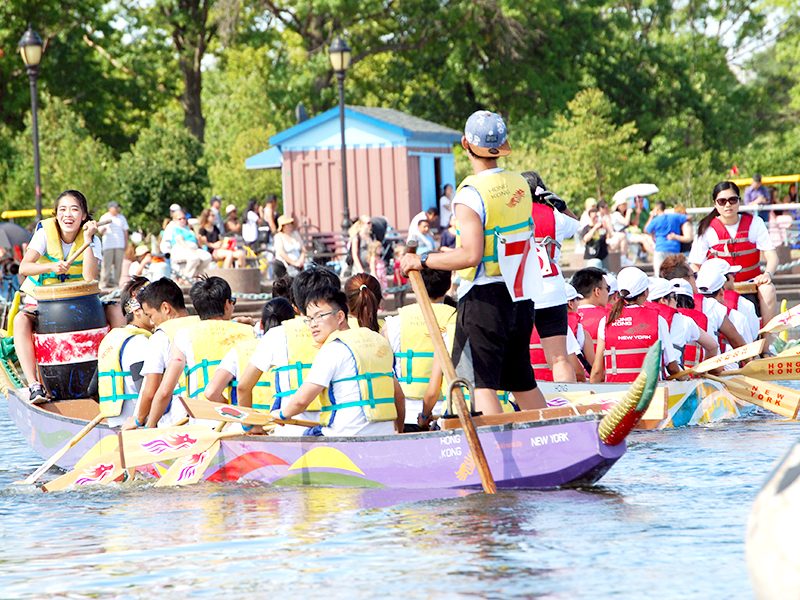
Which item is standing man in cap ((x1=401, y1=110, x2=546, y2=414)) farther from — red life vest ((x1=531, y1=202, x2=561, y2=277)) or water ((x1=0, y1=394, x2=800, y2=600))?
red life vest ((x1=531, y1=202, x2=561, y2=277))

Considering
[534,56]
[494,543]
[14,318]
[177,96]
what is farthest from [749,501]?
[177,96]

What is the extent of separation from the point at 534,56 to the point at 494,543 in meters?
33.1

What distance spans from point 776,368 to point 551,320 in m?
2.34

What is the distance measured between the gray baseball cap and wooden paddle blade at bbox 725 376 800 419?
3.56 metres

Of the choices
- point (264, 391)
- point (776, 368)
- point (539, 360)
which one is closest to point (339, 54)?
point (539, 360)

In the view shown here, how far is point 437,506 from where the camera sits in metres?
5.80

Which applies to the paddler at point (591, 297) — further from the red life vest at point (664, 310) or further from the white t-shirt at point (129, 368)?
the white t-shirt at point (129, 368)

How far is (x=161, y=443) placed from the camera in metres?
6.89

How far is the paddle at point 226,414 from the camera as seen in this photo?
6.42 metres

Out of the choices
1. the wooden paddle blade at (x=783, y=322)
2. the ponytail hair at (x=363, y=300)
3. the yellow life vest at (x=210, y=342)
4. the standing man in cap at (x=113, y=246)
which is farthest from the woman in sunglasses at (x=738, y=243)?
the standing man in cap at (x=113, y=246)

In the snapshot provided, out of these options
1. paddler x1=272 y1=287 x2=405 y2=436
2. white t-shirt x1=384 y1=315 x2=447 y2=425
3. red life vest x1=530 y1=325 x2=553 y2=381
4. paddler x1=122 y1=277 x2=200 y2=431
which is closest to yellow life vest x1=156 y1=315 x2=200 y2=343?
paddler x1=122 y1=277 x2=200 y2=431

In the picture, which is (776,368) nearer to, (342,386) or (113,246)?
(342,386)

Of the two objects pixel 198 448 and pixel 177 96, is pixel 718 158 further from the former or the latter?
pixel 198 448

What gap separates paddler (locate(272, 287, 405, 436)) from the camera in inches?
239
